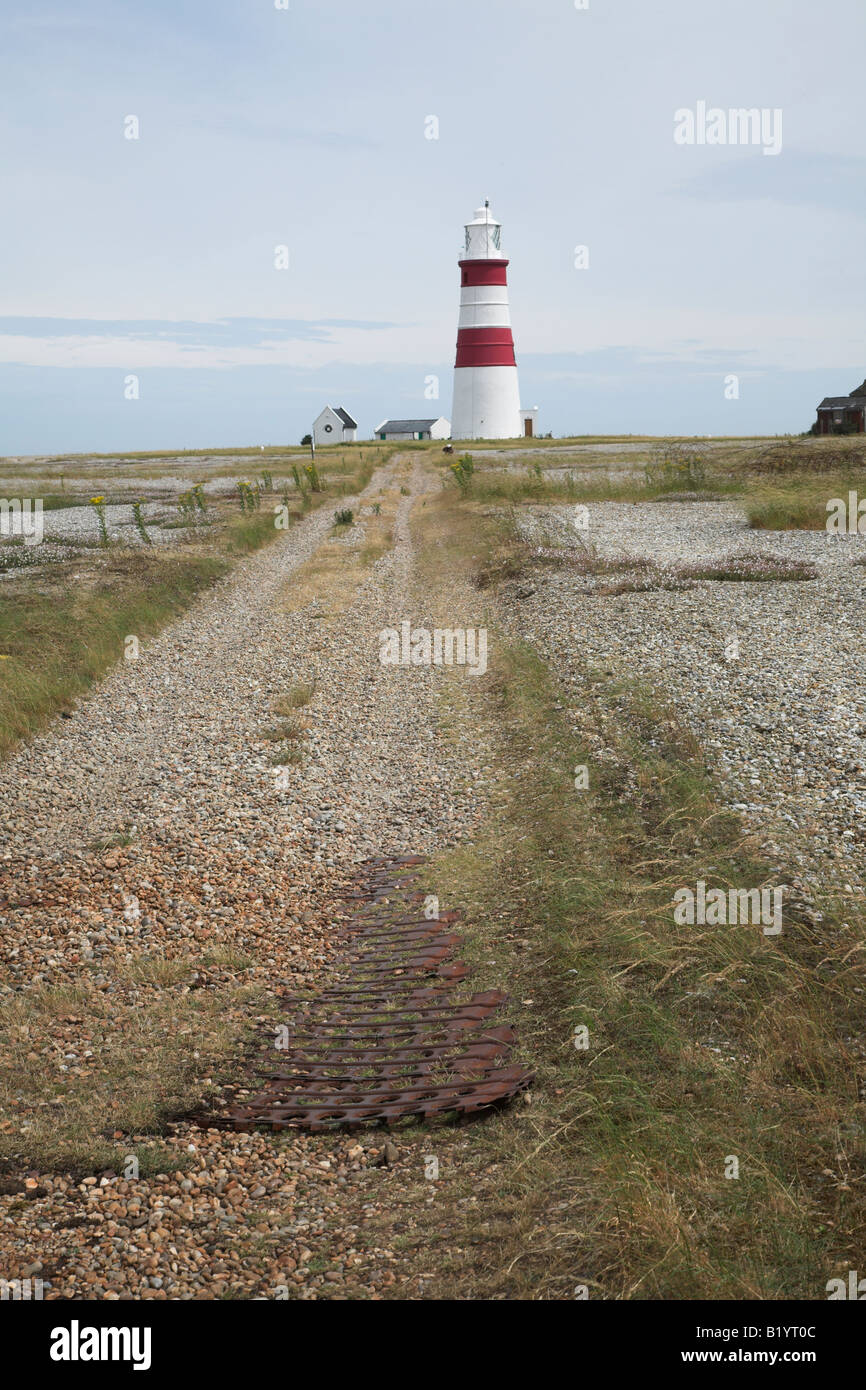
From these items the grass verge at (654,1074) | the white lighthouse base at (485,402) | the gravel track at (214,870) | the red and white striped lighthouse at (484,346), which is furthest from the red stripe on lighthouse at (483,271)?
the grass verge at (654,1074)

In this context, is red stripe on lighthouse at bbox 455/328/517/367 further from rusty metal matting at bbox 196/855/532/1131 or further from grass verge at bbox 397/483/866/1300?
rusty metal matting at bbox 196/855/532/1131

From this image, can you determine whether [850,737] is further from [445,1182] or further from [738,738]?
[445,1182]

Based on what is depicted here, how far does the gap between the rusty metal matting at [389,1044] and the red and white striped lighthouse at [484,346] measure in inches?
2427

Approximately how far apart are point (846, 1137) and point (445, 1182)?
188 cm

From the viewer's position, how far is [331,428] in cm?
10000

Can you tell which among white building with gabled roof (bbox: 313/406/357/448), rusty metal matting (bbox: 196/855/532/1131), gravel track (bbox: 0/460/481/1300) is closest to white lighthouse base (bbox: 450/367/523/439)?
white building with gabled roof (bbox: 313/406/357/448)

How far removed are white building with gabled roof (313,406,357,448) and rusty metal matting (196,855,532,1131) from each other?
95.7 metres

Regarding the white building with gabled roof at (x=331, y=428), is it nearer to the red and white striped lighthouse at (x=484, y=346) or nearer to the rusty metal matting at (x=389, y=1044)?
the red and white striped lighthouse at (x=484, y=346)

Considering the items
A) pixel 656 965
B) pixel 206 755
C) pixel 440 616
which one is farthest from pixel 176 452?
pixel 656 965

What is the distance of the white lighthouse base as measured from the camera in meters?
68.7

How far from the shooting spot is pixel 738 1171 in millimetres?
4602

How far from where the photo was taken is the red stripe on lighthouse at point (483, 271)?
63031mm

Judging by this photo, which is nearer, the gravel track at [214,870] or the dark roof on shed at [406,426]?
the gravel track at [214,870]
